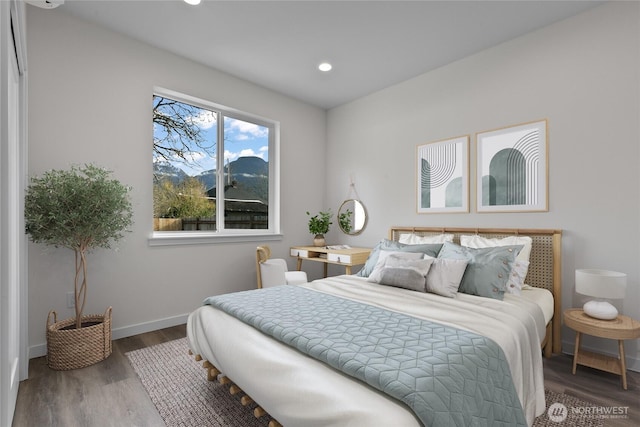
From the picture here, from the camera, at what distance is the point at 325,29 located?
275cm

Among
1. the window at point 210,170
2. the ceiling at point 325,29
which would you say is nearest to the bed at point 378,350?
the window at point 210,170

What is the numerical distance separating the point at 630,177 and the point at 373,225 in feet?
7.97

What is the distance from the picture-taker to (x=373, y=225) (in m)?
4.09

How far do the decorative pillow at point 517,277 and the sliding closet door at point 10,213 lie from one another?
2.89 meters

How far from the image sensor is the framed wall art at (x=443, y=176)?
10.6 feet

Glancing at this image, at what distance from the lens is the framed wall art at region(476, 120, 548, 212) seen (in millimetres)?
2738

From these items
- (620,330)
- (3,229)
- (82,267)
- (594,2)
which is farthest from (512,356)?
(82,267)

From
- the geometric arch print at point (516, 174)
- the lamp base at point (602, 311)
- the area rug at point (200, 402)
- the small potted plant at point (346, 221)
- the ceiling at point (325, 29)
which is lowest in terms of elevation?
the area rug at point (200, 402)

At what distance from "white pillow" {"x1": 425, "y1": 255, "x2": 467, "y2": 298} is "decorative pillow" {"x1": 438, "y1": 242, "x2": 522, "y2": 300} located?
0.07 m

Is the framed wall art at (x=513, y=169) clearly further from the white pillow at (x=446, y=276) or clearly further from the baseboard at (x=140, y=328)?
the baseboard at (x=140, y=328)

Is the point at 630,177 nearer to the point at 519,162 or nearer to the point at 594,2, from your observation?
the point at 519,162

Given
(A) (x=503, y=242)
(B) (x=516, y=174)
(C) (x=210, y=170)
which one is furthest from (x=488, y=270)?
(C) (x=210, y=170)

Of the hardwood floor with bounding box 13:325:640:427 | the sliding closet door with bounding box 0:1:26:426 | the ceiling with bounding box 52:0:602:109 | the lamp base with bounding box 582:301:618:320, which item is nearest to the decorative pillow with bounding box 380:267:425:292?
the hardwood floor with bounding box 13:325:640:427

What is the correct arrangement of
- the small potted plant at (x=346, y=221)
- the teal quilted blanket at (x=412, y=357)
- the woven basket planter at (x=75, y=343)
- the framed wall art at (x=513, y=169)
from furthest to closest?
the small potted plant at (x=346, y=221) → the framed wall art at (x=513, y=169) → the woven basket planter at (x=75, y=343) → the teal quilted blanket at (x=412, y=357)
